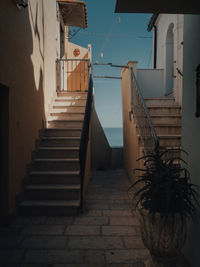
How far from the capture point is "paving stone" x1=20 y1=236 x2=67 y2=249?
2732mm

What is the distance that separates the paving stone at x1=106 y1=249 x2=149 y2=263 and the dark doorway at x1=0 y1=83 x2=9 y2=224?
5.60 ft

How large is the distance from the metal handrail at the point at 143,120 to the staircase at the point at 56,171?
1396mm

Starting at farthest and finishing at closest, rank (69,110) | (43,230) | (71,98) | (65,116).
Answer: (71,98)
(69,110)
(65,116)
(43,230)

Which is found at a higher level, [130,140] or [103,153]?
[130,140]

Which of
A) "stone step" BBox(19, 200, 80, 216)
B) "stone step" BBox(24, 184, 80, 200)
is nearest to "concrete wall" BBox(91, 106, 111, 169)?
"stone step" BBox(24, 184, 80, 200)

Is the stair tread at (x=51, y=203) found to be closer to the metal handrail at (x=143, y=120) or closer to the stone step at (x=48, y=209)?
the stone step at (x=48, y=209)

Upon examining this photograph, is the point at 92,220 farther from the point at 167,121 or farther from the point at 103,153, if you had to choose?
the point at 103,153

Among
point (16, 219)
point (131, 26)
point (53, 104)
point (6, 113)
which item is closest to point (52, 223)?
point (16, 219)

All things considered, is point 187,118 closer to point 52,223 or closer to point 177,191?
point 177,191

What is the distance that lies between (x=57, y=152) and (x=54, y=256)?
2.55 m

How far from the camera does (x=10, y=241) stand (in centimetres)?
284

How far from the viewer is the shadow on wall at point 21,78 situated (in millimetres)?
3359

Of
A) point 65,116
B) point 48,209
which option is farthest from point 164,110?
point 48,209

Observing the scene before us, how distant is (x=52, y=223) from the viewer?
3.39 m
